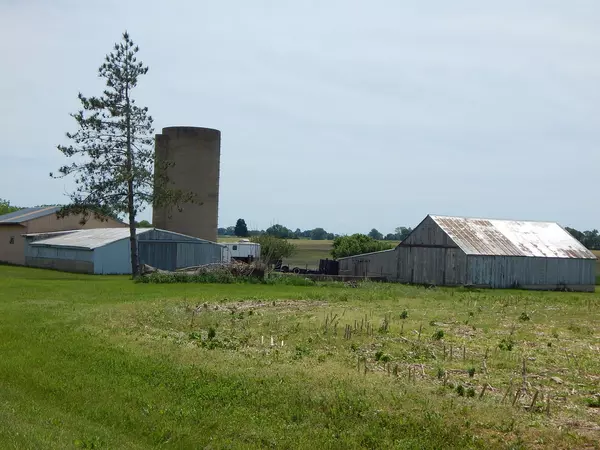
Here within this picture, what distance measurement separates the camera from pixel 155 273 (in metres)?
48.2

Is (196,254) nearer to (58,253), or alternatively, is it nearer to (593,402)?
(58,253)

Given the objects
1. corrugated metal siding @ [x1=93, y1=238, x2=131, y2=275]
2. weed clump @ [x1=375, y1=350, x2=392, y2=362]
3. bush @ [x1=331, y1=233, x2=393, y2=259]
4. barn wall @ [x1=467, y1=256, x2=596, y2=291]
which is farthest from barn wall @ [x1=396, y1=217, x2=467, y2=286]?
weed clump @ [x1=375, y1=350, x2=392, y2=362]

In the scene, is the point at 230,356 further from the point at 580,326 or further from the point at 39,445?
the point at 580,326

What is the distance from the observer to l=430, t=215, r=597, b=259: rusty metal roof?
189 feet

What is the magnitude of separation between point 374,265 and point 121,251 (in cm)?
2001

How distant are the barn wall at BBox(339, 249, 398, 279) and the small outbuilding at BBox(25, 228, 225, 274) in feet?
35.8

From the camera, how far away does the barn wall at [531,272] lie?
55.9 m

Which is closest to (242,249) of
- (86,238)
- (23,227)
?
(86,238)

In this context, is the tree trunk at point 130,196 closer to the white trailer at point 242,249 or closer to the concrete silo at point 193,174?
the concrete silo at point 193,174

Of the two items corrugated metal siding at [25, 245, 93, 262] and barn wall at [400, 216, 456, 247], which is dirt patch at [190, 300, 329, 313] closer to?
barn wall at [400, 216, 456, 247]

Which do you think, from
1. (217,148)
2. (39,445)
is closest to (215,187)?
(217,148)

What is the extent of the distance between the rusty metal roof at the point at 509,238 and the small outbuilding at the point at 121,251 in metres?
19.0

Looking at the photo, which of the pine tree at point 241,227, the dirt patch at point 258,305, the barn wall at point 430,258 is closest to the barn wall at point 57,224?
the barn wall at point 430,258

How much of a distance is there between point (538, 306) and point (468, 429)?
77.0 feet
